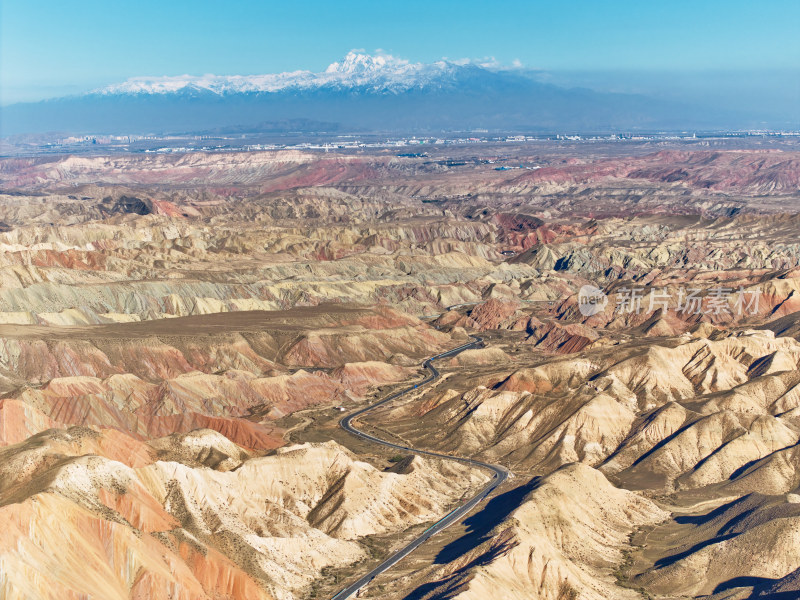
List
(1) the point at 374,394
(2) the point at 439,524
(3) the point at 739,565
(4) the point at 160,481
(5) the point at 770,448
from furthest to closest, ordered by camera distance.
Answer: (1) the point at 374,394 → (5) the point at 770,448 → (2) the point at 439,524 → (4) the point at 160,481 → (3) the point at 739,565

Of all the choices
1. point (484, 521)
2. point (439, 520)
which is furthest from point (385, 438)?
point (484, 521)

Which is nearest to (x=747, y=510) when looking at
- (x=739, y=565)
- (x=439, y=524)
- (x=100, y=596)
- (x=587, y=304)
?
(x=739, y=565)

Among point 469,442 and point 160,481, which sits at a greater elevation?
point 160,481

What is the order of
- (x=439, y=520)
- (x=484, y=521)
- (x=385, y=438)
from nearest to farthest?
(x=484, y=521)
(x=439, y=520)
(x=385, y=438)

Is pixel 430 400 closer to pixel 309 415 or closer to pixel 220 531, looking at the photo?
pixel 309 415

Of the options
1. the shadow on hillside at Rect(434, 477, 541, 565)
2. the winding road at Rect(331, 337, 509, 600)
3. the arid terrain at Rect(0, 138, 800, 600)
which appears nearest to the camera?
the arid terrain at Rect(0, 138, 800, 600)

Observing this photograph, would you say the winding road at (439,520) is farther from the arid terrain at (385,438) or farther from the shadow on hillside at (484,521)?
the shadow on hillside at (484,521)

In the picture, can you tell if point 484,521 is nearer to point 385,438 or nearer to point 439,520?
point 439,520

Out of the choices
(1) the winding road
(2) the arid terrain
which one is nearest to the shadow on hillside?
(2) the arid terrain

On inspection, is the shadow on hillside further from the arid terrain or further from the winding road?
the winding road

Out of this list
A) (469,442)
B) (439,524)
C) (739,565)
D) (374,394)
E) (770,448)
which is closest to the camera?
(739,565)

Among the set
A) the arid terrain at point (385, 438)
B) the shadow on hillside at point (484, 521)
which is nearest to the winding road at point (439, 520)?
the arid terrain at point (385, 438)
